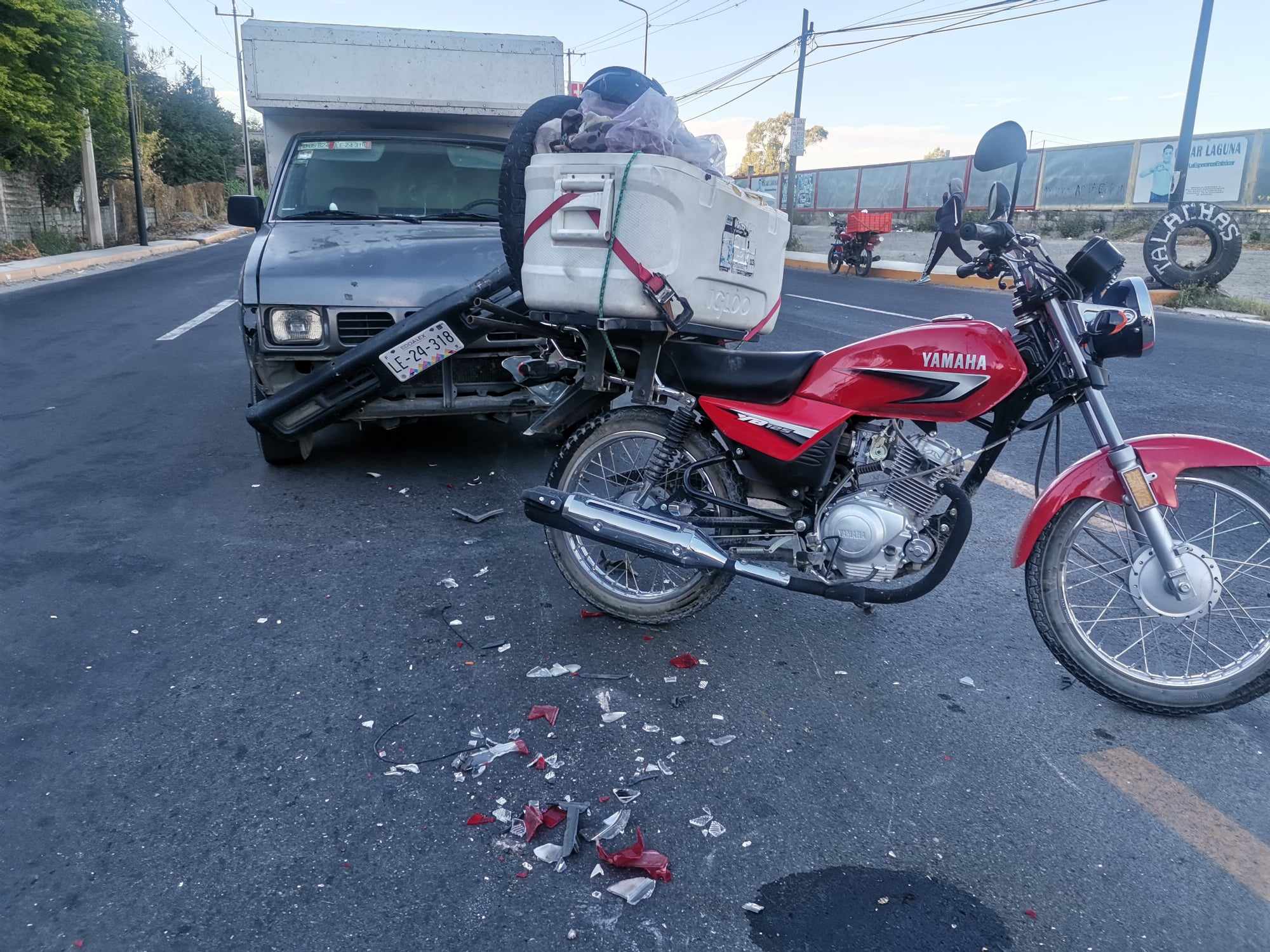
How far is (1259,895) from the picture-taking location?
89.2 inches

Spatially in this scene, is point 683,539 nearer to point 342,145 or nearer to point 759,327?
point 759,327

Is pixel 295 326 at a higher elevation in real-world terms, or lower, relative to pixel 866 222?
lower

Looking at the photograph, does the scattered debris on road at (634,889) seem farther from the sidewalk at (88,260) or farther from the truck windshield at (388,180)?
the sidewalk at (88,260)

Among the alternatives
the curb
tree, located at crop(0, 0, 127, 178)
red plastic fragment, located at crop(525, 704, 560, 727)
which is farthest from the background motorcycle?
red plastic fragment, located at crop(525, 704, 560, 727)

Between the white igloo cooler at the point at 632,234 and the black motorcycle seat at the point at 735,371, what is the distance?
0.46 ft

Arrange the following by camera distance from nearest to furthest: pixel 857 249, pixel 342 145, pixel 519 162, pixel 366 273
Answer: pixel 519 162 < pixel 366 273 < pixel 342 145 < pixel 857 249

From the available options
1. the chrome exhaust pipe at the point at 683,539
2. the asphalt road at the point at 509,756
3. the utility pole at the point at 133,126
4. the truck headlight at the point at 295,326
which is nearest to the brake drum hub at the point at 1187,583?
the asphalt road at the point at 509,756

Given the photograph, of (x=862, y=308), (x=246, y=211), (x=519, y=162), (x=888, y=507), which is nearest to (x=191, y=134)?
(x=862, y=308)

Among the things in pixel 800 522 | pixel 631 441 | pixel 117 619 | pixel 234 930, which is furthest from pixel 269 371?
pixel 234 930

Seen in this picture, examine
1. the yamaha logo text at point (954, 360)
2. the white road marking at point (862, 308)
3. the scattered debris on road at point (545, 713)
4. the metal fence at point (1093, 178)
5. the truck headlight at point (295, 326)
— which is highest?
the metal fence at point (1093, 178)

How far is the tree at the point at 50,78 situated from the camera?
1909cm

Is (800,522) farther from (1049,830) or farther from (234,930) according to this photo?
(234,930)

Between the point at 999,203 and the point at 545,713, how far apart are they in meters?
2.29

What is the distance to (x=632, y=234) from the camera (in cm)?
312
